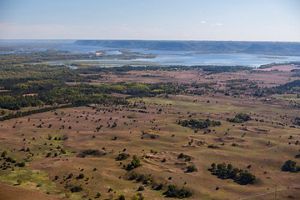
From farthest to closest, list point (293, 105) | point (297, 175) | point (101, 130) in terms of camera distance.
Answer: point (293, 105) < point (101, 130) < point (297, 175)

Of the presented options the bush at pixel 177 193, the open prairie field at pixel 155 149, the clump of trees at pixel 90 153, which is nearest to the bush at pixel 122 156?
the open prairie field at pixel 155 149

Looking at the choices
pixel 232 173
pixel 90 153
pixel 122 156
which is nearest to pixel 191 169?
pixel 232 173

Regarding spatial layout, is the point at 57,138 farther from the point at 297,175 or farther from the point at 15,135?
the point at 297,175

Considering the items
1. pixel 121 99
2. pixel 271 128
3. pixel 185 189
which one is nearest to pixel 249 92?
pixel 121 99

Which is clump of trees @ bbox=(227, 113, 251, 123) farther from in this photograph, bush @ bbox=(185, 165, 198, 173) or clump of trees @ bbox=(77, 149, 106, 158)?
clump of trees @ bbox=(77, 149, 106, 158)

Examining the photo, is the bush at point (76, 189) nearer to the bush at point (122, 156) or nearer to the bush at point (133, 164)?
the bush at point (133, 164)

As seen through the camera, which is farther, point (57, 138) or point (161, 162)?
point (57, 138)

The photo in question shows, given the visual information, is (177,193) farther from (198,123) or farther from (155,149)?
(198,123)
